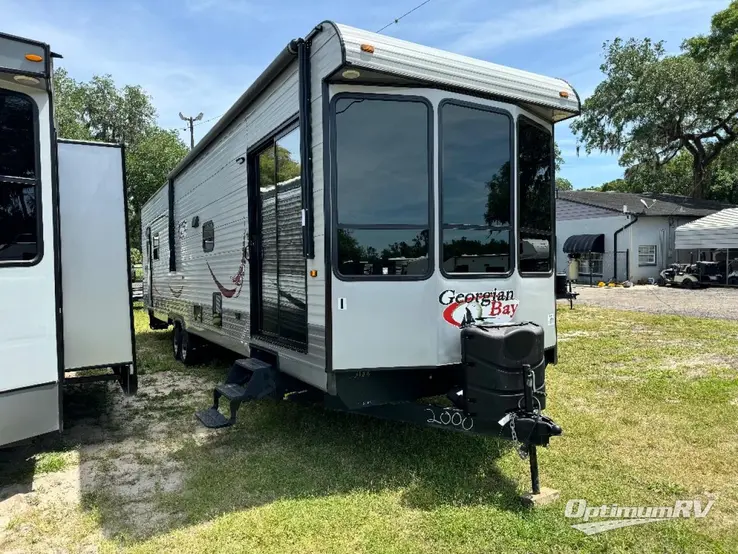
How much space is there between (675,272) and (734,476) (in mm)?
21648

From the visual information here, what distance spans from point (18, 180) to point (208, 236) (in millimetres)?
3072

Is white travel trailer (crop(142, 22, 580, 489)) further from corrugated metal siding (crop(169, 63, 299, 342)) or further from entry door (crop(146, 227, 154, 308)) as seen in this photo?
entry door (crop(146, 227, 154, 308))

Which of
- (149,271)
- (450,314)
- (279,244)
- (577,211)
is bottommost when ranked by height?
(450,314)

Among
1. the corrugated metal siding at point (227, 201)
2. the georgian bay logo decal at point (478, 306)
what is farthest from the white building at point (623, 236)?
the georgian bay logo decal at point (478, 306)

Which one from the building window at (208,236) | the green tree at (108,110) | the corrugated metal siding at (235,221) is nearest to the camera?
the corrugated metal siding at (235,221)

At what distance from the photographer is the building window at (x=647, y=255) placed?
25109 mm

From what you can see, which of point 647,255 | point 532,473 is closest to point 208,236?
point 532,473

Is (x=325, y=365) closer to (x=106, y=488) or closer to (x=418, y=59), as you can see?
(x=106, y=488)

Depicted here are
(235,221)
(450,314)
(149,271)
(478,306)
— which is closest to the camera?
(450,314)

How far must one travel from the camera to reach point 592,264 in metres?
26.5

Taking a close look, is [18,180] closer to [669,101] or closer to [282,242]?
[282,242]

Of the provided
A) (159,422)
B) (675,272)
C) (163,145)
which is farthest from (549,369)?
(163,145)

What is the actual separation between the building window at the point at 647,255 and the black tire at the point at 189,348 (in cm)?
2239

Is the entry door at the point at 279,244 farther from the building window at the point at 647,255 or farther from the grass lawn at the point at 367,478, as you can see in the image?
the building window at the point at 647,255
